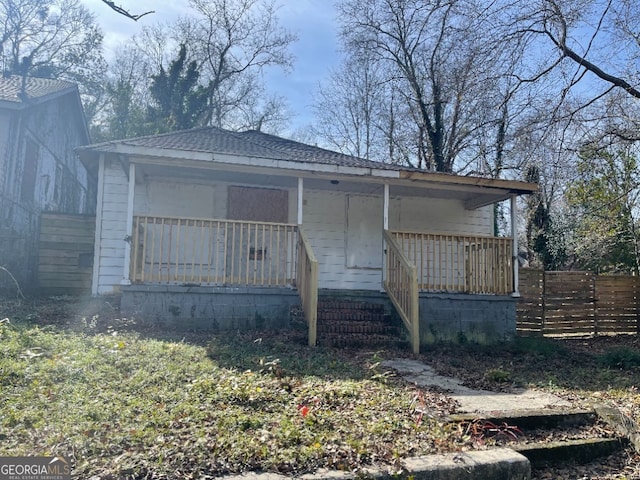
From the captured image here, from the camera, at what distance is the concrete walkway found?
14.1 ft

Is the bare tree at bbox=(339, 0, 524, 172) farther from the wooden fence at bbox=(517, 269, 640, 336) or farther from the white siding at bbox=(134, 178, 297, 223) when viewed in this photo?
the white siding at bbox=(134, 178, 297, 223)

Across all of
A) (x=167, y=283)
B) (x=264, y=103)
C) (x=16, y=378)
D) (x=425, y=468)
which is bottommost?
(x=425, y=468)

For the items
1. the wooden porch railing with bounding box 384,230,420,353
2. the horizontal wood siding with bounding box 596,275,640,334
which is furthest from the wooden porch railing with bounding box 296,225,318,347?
the horizontal wood siding with bounding box 596,275,640,334

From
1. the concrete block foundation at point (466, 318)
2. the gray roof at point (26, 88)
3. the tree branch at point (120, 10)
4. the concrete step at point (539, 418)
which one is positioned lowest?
the concrete step at point (539, 418)

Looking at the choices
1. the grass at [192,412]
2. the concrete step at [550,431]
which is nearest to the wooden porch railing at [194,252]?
the grass at [192,412]

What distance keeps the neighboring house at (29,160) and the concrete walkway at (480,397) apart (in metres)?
8.75

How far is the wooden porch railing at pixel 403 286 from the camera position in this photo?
691cm

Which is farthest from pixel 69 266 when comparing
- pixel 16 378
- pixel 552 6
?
pixel 552 6

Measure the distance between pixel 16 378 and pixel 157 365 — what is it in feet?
3.84

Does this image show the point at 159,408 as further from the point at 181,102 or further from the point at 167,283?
the point at 181,102

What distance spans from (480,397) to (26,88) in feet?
42.3

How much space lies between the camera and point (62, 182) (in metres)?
15.0

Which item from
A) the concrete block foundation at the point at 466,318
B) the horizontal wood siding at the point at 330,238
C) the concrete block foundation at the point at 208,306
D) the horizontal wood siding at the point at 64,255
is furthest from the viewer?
the horizontal wood siding at the point at 64,255

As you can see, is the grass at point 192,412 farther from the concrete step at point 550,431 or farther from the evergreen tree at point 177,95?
the evergreen tree at point 177,95
